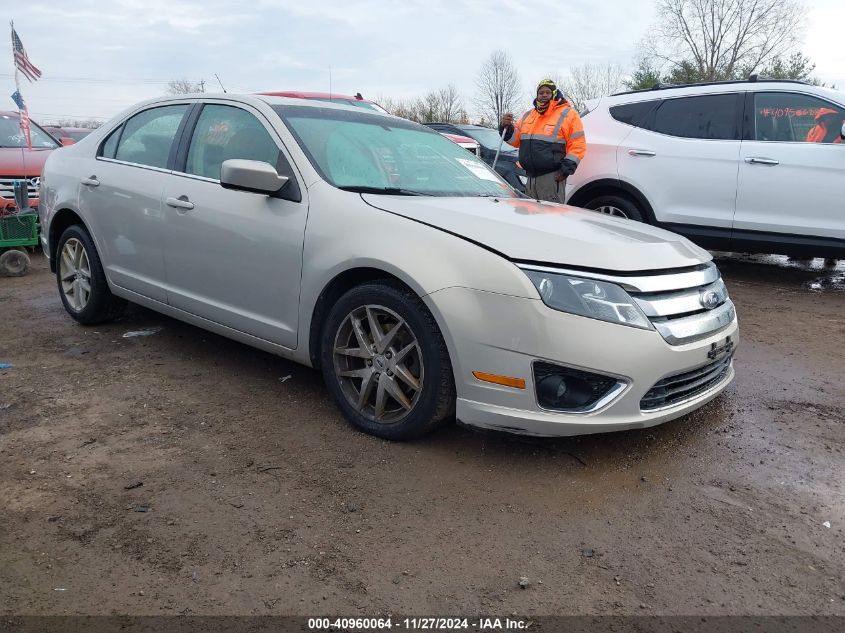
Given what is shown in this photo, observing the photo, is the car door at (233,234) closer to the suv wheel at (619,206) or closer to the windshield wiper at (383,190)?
the windshield wiper at (383,190)

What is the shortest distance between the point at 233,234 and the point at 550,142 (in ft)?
12.4

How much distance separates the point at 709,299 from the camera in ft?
10.6

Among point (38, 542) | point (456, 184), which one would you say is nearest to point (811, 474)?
point (456, 184)

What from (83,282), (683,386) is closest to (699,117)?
(683,386)

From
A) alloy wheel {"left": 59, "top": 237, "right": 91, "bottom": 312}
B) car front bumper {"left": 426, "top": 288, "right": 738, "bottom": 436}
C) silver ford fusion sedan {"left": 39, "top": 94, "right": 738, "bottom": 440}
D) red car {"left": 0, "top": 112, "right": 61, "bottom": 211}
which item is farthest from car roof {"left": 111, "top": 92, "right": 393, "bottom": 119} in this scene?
red car {"left": 0, "top": 112, "right": 61, "bottom": 211}

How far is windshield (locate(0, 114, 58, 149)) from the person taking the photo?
29.8 ft

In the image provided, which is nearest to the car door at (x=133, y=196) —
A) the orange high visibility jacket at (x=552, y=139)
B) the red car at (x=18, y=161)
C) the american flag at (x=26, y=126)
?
the orange high visibility jacket at (x=552, y=139)

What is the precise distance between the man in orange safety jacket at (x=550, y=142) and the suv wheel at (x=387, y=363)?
12.6 ft

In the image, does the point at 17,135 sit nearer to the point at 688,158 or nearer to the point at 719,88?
the point at 688,158

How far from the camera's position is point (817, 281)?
23.2 ft

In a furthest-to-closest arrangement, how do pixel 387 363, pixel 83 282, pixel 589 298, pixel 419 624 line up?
pixel 83 282 < pixel 387 363 < pixel 589 298 < pixel 419 624

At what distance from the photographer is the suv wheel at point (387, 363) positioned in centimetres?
301

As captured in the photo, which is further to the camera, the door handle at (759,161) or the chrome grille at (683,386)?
the door handle at (759,161)

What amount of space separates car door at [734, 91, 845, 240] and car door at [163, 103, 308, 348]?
4.60 metres
